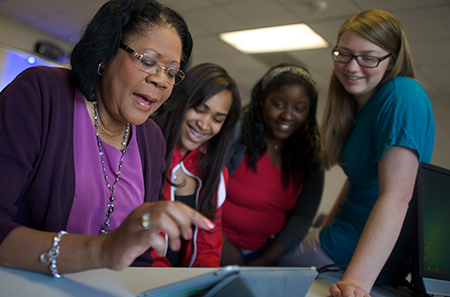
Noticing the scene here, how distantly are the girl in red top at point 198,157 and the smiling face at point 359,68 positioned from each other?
1.93 ft

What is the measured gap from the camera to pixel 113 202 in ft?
3.59

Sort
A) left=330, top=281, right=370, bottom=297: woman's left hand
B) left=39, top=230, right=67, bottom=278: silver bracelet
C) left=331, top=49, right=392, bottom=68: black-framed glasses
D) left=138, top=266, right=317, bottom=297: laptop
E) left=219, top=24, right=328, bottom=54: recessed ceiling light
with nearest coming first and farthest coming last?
left=138, top=266, right=317, bottom=297: laptop
left=39, top=230, right=67, bottom=278: silver bracelet
left=330, top=281, right=370, bottom=297: woman's left hand
left=331, top=49, right=392, bottom=68: black-framed glasses
left=219, top=24, right=328, bottom=54: recessed ceiling light

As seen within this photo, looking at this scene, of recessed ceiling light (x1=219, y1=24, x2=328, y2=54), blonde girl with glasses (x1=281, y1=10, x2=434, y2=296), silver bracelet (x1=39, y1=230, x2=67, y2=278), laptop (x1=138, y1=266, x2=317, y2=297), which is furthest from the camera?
recessed ceiling light (x1=219, y1=24, x2=328, y2=54)

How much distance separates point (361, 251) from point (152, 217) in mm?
725

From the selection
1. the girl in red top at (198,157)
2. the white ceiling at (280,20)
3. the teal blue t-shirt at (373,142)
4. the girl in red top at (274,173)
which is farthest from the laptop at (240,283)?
the white ceiling at (280,20)

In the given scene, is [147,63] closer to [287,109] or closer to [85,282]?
[85,282]

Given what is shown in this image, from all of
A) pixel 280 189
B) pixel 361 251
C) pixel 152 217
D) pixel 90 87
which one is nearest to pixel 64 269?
pixel 152 217

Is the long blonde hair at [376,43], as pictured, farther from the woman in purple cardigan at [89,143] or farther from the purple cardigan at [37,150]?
the purple cardigan at [37,150]

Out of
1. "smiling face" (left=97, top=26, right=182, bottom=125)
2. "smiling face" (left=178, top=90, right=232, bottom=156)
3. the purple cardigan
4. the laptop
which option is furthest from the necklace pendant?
"smiling face" (left=178, top=90, right=232, bottom=156)

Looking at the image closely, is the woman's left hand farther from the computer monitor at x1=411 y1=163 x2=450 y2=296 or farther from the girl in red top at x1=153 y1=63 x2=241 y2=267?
the girl in red top at x1=153 y1=63 x2=241 y2=267

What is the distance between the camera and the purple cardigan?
0.82m

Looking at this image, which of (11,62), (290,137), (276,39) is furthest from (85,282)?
(11,62)

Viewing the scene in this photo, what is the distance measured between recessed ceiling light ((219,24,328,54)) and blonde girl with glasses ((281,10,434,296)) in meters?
2.74

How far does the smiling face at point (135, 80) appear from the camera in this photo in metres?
1.06
